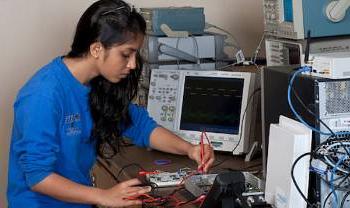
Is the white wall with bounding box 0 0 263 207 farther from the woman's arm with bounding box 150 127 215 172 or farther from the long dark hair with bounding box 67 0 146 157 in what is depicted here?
the woman's arm with bounding box 150 127 215 172

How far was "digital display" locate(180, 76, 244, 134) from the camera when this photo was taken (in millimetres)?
1934

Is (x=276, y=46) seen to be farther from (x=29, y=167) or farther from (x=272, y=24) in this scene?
(x=29, y=167)

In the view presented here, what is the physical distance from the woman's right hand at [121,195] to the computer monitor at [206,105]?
59 cm

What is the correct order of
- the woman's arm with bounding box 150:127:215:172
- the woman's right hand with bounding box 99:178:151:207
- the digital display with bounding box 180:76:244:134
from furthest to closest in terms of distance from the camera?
the digital display with bounding box 180:76:244:134 → the woman's arm with bounding box 150:127:215:172 → the woman's right hand with bounding box 99:178:151:207

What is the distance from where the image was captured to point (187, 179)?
160 cm

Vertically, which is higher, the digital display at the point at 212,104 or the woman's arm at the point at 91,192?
the digital display at the point at 212,104

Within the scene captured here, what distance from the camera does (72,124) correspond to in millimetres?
1676

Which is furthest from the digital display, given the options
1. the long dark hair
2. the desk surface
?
the long dark hair

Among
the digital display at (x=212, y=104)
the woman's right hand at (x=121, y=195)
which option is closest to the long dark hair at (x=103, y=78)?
the digital display at (x=212, y=104)

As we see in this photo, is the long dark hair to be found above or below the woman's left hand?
above

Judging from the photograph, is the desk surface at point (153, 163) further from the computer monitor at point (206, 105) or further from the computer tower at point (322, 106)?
the computer tower at point (322, 106)

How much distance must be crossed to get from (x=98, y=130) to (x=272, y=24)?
2.48 feet

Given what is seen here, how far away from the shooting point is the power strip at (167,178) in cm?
162

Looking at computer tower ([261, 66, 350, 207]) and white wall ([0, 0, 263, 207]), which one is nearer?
computer tower ([261, 66, 350, 207])
